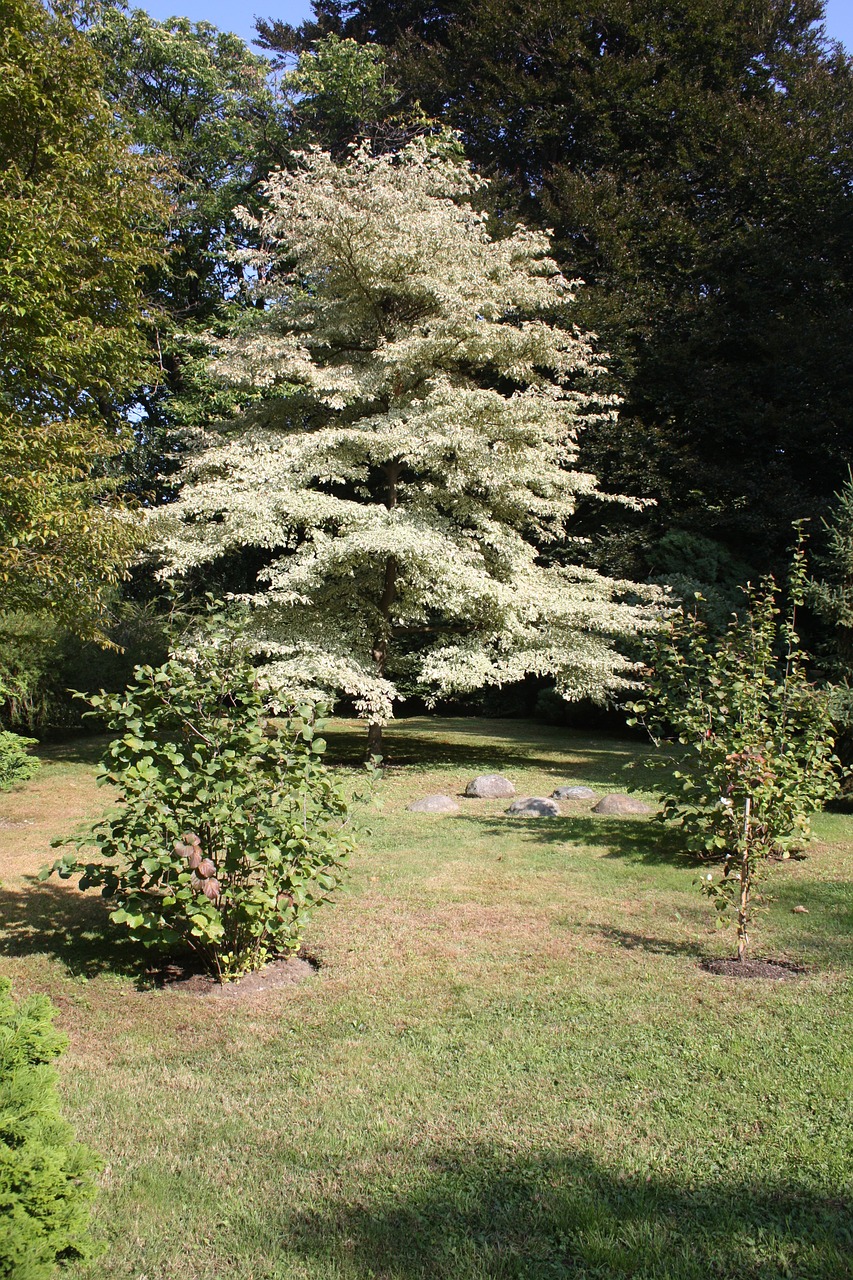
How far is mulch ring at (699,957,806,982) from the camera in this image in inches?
170

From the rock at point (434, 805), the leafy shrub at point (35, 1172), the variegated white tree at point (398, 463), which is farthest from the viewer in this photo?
the variegated white tree at point (398, 463)

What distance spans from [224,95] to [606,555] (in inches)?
526

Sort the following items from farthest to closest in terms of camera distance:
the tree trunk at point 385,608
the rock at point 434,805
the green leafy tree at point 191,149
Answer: the green leafy tree at point 191,149
the tree trunk at point 385,608
the rock at point 434,805

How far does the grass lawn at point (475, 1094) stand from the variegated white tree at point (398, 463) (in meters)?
5.33

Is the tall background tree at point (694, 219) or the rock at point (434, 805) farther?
the tall background tree at point (694, 219)

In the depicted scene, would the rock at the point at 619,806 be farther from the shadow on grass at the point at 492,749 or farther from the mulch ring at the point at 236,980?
the mulch ring at the point at 236,980

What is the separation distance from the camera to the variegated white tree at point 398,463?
10.6 m

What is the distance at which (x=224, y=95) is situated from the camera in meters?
19.6

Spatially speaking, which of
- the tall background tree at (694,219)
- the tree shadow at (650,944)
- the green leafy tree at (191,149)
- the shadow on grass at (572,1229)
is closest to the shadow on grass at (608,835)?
the tree shadow at (650,944)

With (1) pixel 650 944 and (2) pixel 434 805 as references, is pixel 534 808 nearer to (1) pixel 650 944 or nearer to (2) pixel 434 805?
(2) pixel 434 805

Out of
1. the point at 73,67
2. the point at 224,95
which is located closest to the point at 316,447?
the point at 73,67

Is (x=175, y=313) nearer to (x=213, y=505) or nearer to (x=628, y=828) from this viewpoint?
(x=213, y=505)

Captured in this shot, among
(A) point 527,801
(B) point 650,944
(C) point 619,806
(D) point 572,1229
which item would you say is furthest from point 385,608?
(D) point 572,1229

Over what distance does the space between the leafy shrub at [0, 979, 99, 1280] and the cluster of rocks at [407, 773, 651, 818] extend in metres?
6.45
